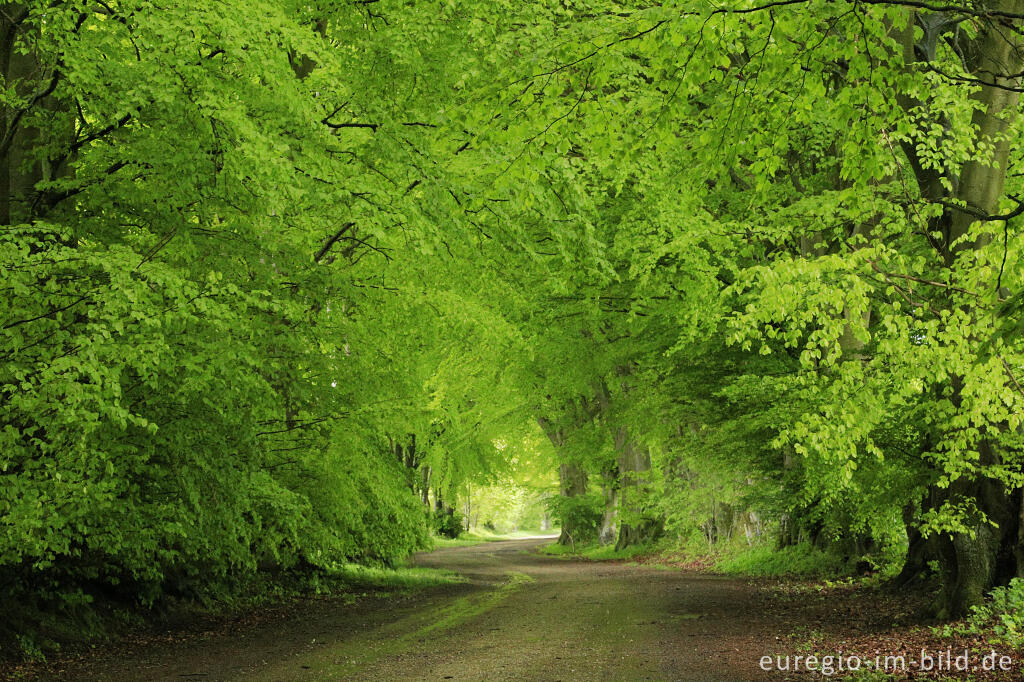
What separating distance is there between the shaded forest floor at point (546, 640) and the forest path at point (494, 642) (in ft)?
0.08

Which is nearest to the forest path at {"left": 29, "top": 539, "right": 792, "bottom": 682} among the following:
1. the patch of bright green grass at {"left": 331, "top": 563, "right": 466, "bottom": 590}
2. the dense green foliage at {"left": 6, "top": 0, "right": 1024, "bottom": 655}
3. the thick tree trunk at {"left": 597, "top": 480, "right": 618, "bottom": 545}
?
the dense green foliage at {"left": 6, "top": 0, "right": 1024, "bottom": 655}

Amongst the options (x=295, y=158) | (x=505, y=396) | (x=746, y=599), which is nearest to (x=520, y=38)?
(x=295, y=158)

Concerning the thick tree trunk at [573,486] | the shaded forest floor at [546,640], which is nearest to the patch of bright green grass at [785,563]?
the shaded forest floor at [546,640]

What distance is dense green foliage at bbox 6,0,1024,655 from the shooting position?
22.4 ft

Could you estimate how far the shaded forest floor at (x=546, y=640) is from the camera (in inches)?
332

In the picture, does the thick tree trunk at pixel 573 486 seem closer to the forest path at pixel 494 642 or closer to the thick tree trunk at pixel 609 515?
the thick tree trunk at pixel 609 515

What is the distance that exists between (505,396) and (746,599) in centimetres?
1736

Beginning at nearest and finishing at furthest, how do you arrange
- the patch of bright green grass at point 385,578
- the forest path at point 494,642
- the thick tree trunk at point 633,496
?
the forest path at point 494,642 → the patch of bright green grass at point 385,578 → the thick tree trunk at point 633,496

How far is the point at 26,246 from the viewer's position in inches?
290

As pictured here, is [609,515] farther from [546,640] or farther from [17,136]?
[17,136]

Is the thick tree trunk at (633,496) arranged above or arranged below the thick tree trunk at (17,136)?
below

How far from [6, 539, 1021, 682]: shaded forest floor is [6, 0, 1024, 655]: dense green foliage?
3.59 ft

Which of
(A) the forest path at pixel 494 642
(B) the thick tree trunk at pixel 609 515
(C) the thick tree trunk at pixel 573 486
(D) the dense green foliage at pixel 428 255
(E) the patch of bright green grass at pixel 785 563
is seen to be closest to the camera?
(D) the dense green foliage at pixel 428 255

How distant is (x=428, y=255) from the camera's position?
33.8ft
